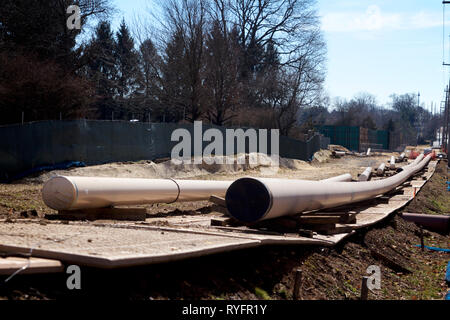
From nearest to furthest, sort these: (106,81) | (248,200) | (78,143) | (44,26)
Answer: (248,200) → (78,143) → (44,26) → (106,81)

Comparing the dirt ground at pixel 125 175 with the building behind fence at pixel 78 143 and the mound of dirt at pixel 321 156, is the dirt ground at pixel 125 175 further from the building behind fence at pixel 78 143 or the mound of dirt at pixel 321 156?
the mound of dirt at pixel 321 156

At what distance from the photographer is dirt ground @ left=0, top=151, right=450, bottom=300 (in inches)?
191

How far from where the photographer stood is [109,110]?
42.4 m

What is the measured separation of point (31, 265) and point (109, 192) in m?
4.68

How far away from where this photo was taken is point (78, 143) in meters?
20.5

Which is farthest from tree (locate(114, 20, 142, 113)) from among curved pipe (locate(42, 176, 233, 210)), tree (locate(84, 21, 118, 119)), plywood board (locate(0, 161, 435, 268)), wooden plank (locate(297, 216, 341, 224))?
plywood board (locate(0, 161, 435, 268))

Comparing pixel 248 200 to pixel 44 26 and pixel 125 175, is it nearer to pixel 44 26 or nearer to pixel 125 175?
pixel 125 175

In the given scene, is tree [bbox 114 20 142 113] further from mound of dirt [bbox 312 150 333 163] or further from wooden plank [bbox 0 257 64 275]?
wooden plank [bbox 0 257 64 275]

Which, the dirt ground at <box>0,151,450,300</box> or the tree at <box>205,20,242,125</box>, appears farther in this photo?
the tree at <box>205,20,242,125</box>

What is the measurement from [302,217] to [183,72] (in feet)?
83.9

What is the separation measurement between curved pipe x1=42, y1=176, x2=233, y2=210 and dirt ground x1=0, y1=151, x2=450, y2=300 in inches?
26.2

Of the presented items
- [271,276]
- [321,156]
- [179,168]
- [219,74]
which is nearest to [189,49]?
[219,74]

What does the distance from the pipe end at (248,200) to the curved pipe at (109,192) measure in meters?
2.38
